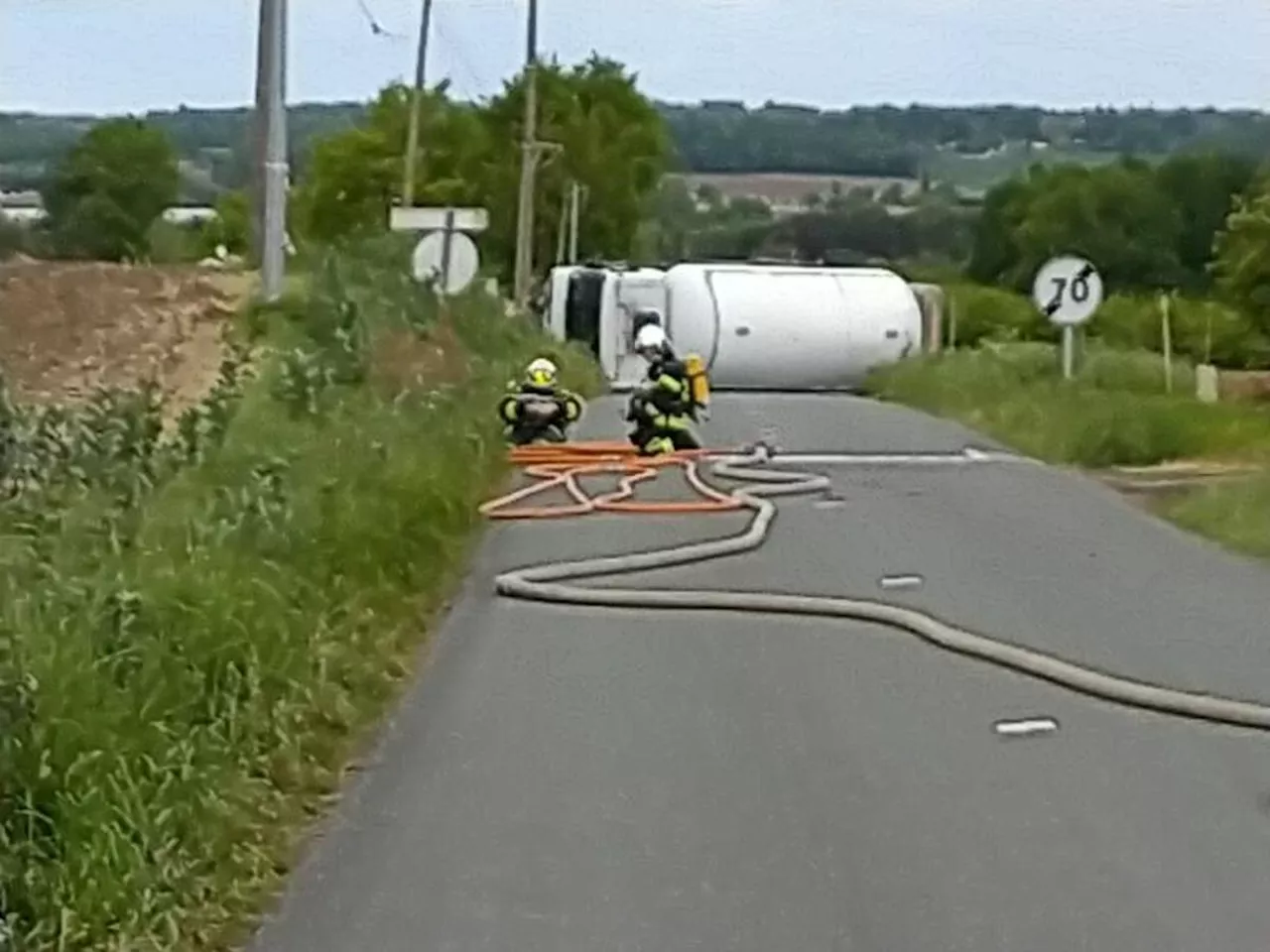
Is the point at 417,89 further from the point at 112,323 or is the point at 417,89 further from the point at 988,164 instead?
the point at 988,164

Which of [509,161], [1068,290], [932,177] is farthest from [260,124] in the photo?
[932,177]

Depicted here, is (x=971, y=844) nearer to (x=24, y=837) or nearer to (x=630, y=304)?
(x=24, y=837)

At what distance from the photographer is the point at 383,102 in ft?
305

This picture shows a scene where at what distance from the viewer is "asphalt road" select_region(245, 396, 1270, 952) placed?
7996 mm

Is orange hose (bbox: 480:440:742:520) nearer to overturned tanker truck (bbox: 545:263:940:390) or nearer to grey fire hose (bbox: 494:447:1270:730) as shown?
grey fire hose (bbox: 494:447:1270:730)

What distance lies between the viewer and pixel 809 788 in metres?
9.92

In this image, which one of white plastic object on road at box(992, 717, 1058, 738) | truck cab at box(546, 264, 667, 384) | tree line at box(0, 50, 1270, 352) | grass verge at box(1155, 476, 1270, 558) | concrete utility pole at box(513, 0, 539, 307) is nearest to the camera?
white plastic object on road at box(992, 717, 1058, 738)

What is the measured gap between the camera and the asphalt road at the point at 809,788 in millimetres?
7996

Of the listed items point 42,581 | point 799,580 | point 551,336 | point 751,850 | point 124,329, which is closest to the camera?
point 751,850

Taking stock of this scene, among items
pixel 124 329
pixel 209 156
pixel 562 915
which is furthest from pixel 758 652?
pixel 209 156

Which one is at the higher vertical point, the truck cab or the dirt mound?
the dirt mound

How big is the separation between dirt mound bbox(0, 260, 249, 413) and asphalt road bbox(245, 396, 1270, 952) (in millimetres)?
13383

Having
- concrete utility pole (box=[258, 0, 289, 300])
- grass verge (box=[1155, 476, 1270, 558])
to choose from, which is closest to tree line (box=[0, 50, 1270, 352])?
concrete utility pole (box=[258, 0, 289, 300])

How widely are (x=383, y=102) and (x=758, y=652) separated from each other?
3190 inches
